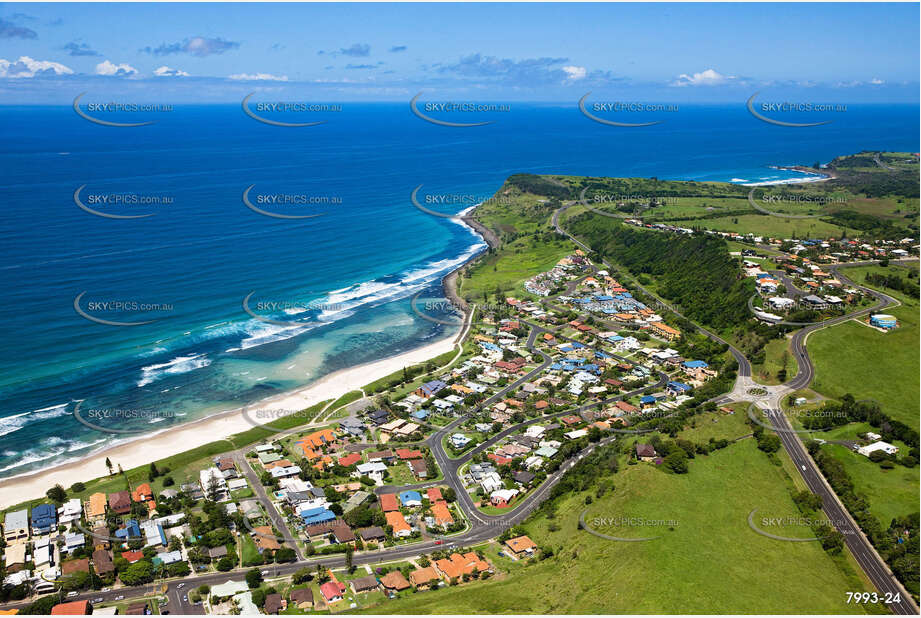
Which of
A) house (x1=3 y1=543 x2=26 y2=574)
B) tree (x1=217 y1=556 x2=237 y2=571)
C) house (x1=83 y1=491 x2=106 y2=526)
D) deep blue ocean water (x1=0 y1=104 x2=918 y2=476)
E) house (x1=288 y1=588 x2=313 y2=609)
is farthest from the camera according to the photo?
deep blue ocean water (x1=0 y1=104 x2=918 y2=476)

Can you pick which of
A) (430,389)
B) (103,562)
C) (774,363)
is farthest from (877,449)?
(103,562)

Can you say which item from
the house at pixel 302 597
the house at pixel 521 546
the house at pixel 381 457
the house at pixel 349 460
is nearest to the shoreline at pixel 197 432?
the house at pixel 349 460

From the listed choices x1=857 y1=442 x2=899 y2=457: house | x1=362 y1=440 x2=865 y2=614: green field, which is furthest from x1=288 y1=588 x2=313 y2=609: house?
x1=857 y1=442 x2=899 y2=457: house

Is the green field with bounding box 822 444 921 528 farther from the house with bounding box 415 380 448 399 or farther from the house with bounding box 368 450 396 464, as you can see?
the house with bounding box 368 450 396 464

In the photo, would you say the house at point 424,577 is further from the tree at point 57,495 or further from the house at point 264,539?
the tree at point 57,495

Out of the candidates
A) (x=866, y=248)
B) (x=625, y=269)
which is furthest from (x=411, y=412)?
(x=866, y=248)

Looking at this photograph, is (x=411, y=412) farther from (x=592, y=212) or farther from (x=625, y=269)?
(x=592, y=212)
